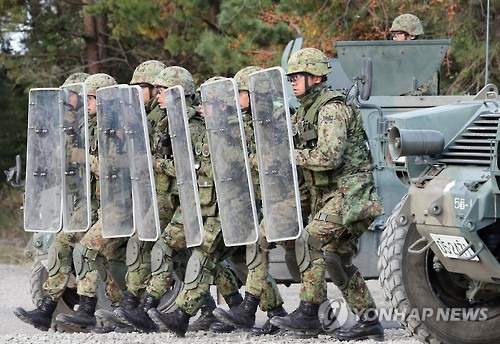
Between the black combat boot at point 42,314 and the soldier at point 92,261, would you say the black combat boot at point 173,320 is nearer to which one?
the soldier at point 92,261

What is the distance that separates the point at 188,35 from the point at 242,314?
11144 mm

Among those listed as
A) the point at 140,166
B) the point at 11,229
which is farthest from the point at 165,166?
the point at 11,229

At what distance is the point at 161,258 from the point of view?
32.7ft

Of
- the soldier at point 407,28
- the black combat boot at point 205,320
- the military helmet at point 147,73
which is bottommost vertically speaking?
the black combat boot at point 205,320

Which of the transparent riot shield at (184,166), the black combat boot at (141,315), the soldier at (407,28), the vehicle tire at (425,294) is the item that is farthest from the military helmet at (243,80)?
the soldier at (407,28)

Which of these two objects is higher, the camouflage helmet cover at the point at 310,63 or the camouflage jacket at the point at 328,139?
the camouflage helmet cover at the point at 310,63

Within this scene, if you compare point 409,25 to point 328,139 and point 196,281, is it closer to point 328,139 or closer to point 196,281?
point 328,139

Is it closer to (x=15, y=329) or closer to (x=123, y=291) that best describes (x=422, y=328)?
(x=123, y=291)

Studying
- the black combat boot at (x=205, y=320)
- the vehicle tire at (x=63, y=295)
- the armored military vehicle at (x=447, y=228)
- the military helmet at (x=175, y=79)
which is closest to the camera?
the armored military vehicle at (x=447, y=228)

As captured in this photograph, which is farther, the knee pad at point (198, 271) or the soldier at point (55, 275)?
the soldier at point (55, 275)

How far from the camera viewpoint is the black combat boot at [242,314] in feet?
31.4

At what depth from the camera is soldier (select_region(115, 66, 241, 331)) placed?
971cm

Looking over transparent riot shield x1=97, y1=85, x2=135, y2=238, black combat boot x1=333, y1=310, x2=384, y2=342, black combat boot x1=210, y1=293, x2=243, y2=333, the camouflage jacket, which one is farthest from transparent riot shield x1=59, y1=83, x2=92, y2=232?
black combat boot x1=333, y1=310, x2=384, y2=342

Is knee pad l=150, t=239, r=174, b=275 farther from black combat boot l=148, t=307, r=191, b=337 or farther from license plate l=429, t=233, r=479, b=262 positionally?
license plate l=429, t=233, r=479, b=262
